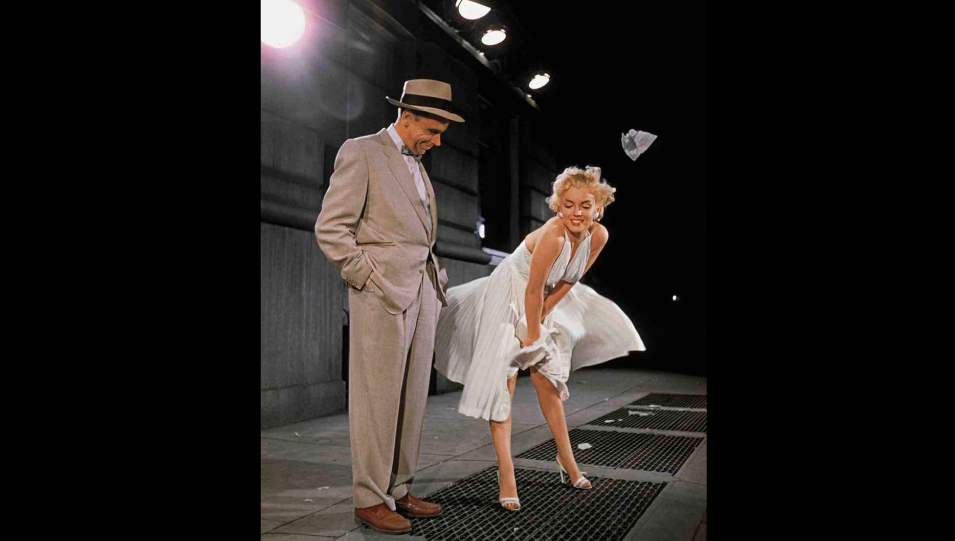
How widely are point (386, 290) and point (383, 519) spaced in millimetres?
998

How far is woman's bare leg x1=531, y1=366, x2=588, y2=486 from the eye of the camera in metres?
3.68

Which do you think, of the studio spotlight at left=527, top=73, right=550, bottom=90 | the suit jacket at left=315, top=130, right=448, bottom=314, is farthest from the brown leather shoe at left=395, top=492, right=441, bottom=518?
the studio spotlight at left=527, top=73, right=550, bottom=90

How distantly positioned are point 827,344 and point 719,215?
0.99ft

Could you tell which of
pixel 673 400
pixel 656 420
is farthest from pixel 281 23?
pixel 673 400

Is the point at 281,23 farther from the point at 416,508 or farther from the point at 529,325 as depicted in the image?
the point at 416,508

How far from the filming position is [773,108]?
1259 mm

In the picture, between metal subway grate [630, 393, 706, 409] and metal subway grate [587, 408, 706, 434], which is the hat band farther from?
metal subway grate [630, 393, 706, 409]

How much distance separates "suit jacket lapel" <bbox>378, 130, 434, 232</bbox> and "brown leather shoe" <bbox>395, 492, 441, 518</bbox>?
130 centimetres

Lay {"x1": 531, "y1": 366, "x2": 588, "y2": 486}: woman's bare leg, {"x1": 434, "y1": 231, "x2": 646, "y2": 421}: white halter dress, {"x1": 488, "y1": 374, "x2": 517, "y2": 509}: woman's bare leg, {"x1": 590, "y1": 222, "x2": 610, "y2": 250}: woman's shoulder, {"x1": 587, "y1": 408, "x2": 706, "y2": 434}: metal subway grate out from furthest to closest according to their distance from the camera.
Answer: {"x1": 587, "y1": 408, "x2": 706, "y2": 434}: metal subway grate
{"x1": 590, "y1": 222, "x2": 610, "y2": 250}: woman's shoulder
{"x1": 531, "y1": 366, "x2": 588, "y2": 486}: woman's bare leg
{"x1": 434, "y1": 231, "x2": 646, "y2": 421}: white halter dress
{"x1": 488, "y1": 374, "x2": 517, "y2": 509}: woman's bare leg

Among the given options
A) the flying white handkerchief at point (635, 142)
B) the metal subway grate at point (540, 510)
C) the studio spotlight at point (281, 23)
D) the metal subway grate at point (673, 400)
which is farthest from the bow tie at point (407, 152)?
the metal subway grate at point (673, 400)

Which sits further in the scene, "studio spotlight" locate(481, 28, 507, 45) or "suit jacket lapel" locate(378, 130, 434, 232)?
"studio spotlight" locate(481, 28, 507, 45)
